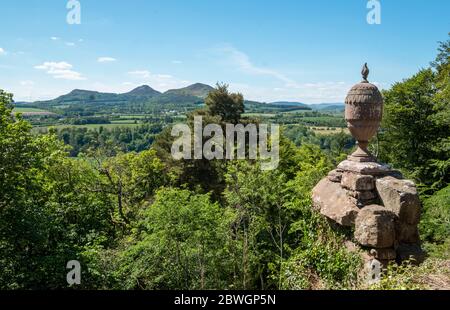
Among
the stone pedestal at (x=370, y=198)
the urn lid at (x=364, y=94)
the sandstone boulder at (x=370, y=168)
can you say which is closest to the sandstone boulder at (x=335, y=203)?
the stone pedestal at (x=370, y=198)

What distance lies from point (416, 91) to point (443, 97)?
5.88 metres

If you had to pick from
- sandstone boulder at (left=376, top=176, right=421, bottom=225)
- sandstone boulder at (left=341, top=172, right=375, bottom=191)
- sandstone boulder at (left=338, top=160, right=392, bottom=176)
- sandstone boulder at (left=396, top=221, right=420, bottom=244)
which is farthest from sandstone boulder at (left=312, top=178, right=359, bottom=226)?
sandstone boulder at (left=396, top=221, right=420, bottom=244)

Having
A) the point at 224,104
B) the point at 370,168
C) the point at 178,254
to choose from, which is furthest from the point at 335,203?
the point at 224,104

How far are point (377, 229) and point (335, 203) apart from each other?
1.43 m

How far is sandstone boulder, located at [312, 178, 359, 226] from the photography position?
8.41 m

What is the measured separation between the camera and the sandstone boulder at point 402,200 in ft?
26.0

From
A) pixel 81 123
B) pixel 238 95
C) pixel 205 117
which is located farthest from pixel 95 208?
pixel 81 123

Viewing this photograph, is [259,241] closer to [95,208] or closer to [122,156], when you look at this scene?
[95,208]

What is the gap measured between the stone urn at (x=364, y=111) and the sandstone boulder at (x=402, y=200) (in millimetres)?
1104

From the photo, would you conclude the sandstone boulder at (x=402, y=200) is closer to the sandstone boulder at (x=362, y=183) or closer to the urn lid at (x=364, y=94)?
the sandstone boulder at (x=362, y=183)

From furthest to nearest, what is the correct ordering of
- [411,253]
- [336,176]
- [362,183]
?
1. [336,176]
2. [362,183]
3. [411,253]

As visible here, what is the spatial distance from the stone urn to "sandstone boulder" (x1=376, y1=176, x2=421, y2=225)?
43.4 inches

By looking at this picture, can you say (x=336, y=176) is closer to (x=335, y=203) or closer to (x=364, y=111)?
(x=335, y=203)

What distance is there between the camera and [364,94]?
28.3 feet
